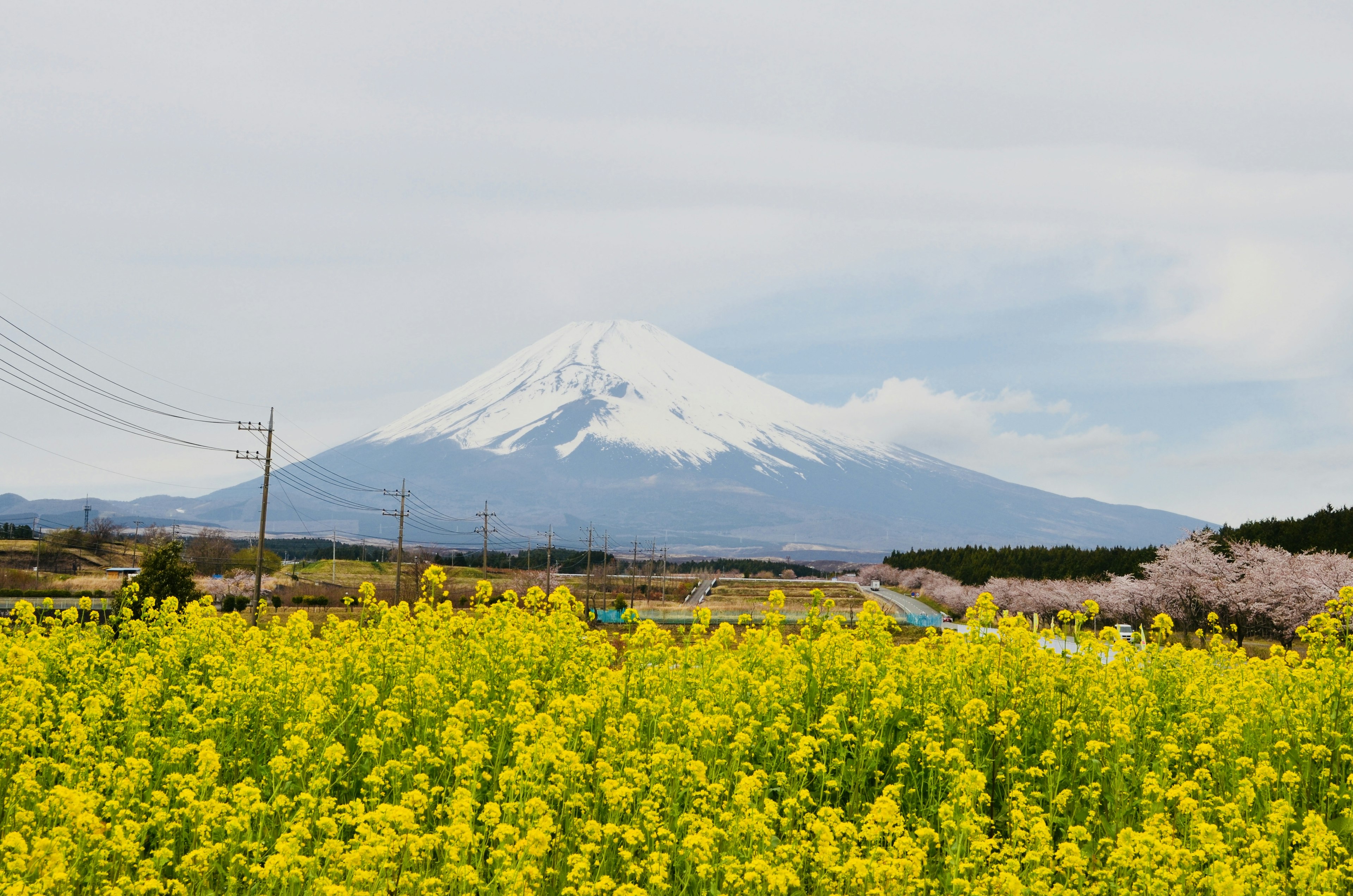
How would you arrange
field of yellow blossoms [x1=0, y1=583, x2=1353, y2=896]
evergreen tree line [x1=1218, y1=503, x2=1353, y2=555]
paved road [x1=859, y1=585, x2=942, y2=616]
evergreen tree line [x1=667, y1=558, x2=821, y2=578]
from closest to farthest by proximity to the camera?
field of yellow blossoms [x1=0, y1=583, x2=1353, y2=896]
evergreen tree line [x1=1218, y1=503, x2=1353, y2=555]
paved road [x1=859, y1=585, x2=942, y2=616]
evergreen tree line [x1=667, y1=558, x2=821, y2=578]

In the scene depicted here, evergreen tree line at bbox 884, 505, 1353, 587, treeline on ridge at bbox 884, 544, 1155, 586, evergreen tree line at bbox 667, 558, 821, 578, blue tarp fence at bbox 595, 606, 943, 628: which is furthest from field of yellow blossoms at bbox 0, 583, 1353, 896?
evergreen tree line at bbox 667, 558, 821, 578

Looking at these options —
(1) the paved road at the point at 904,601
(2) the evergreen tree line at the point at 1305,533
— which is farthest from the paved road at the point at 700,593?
(2) the evergreen tree line at the point at 1305,533

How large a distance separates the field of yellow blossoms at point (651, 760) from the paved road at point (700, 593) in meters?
68.1

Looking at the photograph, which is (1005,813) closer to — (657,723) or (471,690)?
(657,723)

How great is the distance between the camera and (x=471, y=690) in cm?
908

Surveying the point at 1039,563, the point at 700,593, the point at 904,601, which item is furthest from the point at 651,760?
the point at 700,593

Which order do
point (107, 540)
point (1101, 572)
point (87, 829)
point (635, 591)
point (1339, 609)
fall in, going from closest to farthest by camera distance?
point (87, 829) < point (1339, 609) < point (1101, 572) < point (635, 591) < point (107, 540)

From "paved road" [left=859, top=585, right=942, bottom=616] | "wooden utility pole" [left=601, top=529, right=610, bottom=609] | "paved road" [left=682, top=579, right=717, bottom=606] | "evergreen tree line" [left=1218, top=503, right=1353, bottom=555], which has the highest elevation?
"evergreen tree line" [left=1218, top=503, right=1353, bottom=555]

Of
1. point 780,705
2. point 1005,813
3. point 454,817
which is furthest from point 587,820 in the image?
point 1005,813

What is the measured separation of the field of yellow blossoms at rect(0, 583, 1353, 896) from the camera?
19.1 ft

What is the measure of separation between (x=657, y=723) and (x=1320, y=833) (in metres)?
4.85

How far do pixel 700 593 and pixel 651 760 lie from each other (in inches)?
3561

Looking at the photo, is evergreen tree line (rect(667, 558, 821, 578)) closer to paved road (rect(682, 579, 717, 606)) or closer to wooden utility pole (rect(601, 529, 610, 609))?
paved road (rect(682, 579, 717, 606))

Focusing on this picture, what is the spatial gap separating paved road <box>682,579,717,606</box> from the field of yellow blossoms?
68051mm
